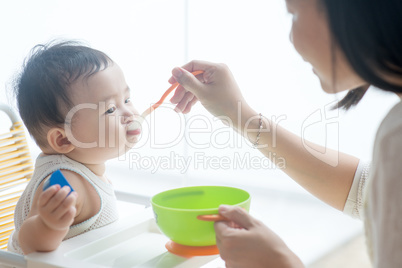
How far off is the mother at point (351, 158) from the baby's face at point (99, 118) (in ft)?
0.49

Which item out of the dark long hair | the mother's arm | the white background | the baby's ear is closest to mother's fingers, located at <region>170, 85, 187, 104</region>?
the mother's arm

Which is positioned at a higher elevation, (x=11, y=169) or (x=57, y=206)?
(x=57, y=206)

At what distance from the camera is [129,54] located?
2268mm

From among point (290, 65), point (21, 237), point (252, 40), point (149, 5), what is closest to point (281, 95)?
point (290, 65)

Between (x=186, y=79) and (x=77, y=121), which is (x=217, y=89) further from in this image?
(x=77, y=121)

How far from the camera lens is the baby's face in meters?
1.00

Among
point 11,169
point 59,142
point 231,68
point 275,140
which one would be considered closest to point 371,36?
point 275,140

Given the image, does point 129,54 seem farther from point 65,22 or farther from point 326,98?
point 326,98

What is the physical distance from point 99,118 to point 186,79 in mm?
201

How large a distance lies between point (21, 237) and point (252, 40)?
52.1 inches

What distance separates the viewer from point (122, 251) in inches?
34.2

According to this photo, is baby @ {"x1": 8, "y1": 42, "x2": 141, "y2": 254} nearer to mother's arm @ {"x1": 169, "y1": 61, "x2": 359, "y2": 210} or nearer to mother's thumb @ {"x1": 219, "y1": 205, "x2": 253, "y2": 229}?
mother's arm @ {"x1": 169, "y1": 61, "x2": 359, "y2": 210}

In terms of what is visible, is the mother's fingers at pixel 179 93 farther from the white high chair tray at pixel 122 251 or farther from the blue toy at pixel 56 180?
the blue toy at pixel 56 180

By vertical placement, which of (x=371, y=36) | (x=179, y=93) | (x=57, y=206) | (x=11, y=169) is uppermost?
(x=371, y=36)
